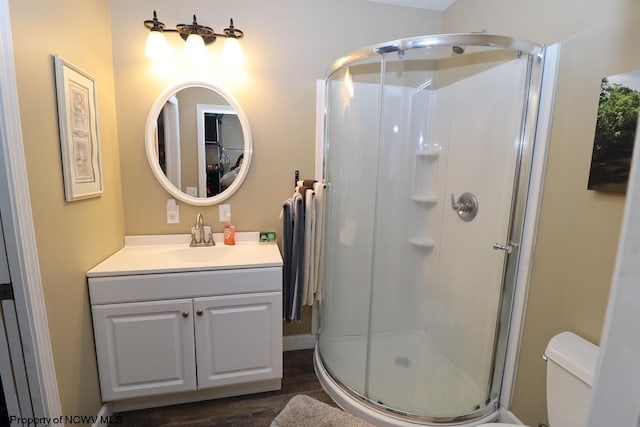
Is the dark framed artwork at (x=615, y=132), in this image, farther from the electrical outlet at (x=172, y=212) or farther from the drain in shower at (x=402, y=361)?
the electrical outlet at (x=172, y=212)

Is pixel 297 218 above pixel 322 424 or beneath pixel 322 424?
above

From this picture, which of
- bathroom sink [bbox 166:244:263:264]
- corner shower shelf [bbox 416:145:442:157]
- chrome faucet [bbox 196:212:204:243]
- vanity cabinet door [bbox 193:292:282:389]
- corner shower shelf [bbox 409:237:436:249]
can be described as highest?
corner shower shelf [bbox 416:145:442:157]

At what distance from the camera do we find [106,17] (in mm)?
1769

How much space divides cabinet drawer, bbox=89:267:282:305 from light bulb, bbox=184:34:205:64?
4.42ft

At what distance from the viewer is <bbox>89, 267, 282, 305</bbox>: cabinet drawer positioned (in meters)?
1.55

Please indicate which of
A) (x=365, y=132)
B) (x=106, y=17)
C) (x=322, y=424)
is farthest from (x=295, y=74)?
(x=322, y=424)

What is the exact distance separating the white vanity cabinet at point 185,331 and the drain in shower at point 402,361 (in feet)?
2.50

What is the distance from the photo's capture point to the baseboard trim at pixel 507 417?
155cm

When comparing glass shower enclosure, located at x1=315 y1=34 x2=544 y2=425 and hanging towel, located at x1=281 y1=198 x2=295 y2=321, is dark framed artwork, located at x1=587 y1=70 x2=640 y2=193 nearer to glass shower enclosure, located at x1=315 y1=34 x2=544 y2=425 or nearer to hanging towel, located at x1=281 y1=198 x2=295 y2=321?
glass shower enclosure, located at x1=315 y1=34 x2=544 y2=425

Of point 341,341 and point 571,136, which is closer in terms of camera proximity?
point 571,136

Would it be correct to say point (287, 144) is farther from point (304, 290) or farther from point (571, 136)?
point (571, 136)

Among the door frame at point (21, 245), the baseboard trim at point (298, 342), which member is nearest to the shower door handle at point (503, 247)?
the baseboard trim at point (298, 342)

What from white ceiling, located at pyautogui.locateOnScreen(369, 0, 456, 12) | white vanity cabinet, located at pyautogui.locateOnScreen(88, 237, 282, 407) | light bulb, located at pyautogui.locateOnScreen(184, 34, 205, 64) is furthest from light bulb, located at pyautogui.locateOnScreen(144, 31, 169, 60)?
white ceiling, located at pyautogui.locateOnScreen(369, 0, 456, 12)

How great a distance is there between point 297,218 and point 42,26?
1443mm
